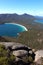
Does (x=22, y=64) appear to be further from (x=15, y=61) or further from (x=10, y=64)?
(x=10, y=64)

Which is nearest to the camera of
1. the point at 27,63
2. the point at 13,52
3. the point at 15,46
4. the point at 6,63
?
the point at 6,63

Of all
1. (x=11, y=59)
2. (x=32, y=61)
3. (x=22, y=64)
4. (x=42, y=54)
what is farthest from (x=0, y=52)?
(x=42, y=54)

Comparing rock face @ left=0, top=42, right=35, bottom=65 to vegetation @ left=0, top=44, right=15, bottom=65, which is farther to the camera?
rock face @ left=0, top=42, right=35, bottom=65

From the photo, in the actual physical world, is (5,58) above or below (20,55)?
above

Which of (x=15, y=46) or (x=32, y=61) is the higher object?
(x=15, y=46)

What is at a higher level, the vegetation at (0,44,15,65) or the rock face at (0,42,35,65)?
the vegetation at (0,44,15,65)

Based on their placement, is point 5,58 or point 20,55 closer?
point 5,58

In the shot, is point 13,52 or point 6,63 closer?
point 6,63

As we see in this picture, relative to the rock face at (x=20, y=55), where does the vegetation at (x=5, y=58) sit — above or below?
above

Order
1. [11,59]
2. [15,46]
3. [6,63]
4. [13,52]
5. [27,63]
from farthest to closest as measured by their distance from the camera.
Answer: [15,46], [13,52], [27,63], [11,59], [6,63]

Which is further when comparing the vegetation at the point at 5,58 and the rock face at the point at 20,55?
the rock face at the point at 20,55
